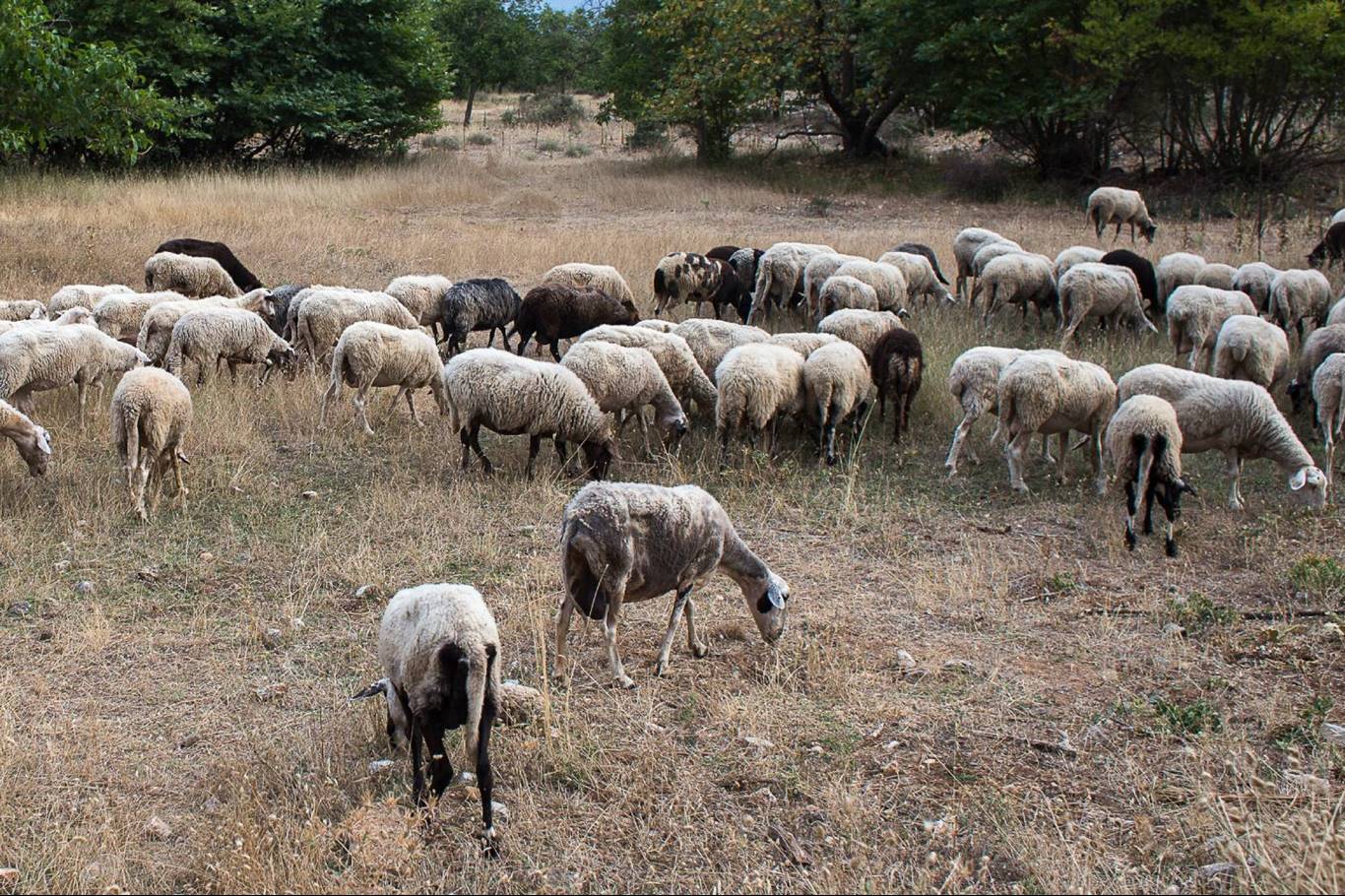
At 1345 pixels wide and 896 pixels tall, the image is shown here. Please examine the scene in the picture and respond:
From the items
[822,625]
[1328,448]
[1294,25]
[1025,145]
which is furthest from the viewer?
[1025,145]

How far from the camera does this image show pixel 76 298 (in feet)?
39.6

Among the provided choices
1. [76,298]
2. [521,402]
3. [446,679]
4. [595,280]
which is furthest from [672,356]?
[76,298]

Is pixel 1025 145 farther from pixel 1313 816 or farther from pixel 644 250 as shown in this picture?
pixel 1313 816

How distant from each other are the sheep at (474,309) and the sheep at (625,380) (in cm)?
317

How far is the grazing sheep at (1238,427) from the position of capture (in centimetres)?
881

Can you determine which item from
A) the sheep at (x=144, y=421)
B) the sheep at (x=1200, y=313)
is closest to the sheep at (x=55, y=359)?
the sheep at (x=144, y=421)

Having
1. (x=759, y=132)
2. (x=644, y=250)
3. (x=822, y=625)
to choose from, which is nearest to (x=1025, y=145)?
(x=759, y=132)

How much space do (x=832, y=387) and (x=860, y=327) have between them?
169 cm

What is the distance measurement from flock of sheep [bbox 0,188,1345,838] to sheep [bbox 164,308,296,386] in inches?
0.8

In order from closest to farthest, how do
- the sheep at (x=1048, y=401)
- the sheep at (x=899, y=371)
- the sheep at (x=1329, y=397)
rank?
the sheep at (x=1048, y=401), the sheep at (x=1329, y=397), the sheep at (x=899, y=371)

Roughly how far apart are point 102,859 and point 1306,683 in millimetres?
5560

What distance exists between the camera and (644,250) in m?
18.3

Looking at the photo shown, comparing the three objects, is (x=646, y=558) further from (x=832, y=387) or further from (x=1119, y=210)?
(x=1119, y=210)

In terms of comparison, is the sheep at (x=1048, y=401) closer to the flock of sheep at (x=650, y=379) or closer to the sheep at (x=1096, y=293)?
the flock of sheep at (x=650, y=379)
